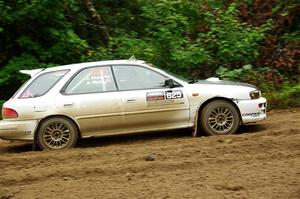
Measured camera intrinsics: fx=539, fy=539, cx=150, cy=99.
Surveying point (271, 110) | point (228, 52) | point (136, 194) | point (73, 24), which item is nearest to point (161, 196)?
point (136, 194)

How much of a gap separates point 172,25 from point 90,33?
12.6 ft

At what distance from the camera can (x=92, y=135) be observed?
373 inches

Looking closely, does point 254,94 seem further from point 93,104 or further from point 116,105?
point 93,104

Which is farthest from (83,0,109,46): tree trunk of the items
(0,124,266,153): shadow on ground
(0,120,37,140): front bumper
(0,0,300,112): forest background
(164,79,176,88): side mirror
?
(0,120,37,140): front bumper

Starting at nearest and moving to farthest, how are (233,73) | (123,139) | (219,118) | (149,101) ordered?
(149,101) → (219,118) → (123,139) → (233,73)

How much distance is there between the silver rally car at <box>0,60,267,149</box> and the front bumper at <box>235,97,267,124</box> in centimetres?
2

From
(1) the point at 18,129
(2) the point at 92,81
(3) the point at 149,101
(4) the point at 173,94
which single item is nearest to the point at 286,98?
(4) the point at 173,94

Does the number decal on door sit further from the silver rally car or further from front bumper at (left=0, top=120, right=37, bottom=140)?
front bumper at (left=0, top=120, right=37, bottom=140)

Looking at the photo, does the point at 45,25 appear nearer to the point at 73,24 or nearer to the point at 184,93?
the point at 73,24

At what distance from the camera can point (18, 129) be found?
9.28 metres

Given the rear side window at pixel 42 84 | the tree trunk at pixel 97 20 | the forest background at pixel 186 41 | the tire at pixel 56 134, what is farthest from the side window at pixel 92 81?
the tree trunk at pixel 97 20

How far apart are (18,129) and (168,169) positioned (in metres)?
3.30

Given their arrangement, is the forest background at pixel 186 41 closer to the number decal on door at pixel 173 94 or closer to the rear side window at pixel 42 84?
the number decal on door at pixel 173 94

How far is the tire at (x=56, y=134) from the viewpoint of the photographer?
931cm
